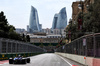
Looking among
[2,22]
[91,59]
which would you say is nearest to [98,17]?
[91,59]

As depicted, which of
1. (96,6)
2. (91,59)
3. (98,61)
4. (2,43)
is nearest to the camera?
(98,61)

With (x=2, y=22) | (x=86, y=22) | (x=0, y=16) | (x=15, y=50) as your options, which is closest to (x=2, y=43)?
(x=15, y=50)

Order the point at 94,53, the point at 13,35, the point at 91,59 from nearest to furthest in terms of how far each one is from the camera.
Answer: the point at 94,53
the point at 91,59
the point at 13,35

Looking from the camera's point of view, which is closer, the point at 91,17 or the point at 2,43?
the point at 2,43

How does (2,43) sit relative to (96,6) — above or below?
below

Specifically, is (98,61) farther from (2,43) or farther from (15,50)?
(15,50)

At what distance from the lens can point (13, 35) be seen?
9819cm

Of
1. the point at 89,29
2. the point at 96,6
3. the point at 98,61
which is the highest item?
the point at 96,6

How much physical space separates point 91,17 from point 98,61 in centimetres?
3162

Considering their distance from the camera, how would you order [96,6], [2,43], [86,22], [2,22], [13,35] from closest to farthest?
1. [2,43]
2. [96,6]
3. [86,22]
4. [2,22]
5. [13,35]

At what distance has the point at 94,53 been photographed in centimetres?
1667

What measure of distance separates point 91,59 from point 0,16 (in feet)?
262

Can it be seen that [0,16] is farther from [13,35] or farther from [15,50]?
[15,50]

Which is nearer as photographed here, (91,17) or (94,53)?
(94,53)
